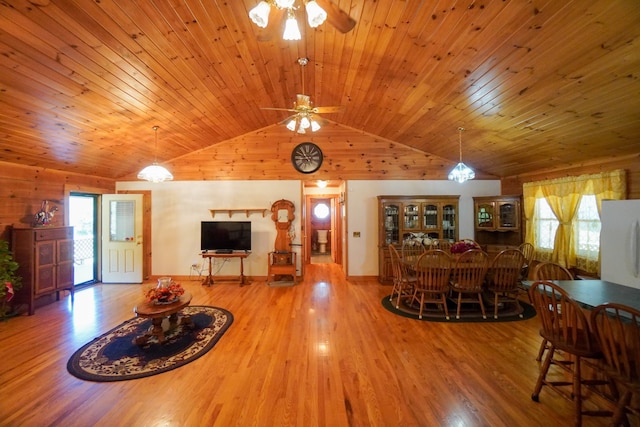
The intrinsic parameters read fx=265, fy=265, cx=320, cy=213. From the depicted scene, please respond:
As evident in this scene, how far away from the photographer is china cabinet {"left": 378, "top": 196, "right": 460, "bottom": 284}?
226 inches

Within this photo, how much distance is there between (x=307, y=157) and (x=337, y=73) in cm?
252

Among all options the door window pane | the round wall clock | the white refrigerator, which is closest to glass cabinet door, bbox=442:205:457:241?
the white refrigerator

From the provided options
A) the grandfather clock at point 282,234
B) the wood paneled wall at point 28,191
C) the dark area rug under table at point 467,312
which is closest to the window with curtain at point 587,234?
the dark area rug under table at point 467,312

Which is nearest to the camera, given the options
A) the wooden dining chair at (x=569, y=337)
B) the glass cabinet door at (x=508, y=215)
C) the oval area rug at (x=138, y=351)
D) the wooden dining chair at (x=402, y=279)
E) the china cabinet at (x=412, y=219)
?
the wooden dining chair at (x=569, y=337)

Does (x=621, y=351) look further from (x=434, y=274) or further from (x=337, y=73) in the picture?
(x=337, y=73)

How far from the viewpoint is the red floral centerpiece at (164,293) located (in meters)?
3.07

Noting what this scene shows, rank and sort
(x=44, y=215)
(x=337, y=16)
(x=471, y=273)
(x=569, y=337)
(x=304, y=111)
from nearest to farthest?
1. (x=337, y=16)
2. (x=569, y=337)
3. (x=304, y=111)
4. (x=471, y=273)
5. (x=44, y=215)

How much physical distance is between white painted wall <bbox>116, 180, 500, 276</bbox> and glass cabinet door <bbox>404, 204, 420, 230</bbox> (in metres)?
0.42

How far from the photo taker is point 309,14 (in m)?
1.67

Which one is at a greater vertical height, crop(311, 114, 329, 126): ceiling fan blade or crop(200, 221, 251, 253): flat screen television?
crop(311, 114, 329, 126): ceiling fan blade

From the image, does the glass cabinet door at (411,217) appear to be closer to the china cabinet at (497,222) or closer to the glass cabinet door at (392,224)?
the glass cabinet door at (392,224)

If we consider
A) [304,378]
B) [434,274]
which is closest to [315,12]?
[304,378]

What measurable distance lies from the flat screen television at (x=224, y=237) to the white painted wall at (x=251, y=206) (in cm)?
32

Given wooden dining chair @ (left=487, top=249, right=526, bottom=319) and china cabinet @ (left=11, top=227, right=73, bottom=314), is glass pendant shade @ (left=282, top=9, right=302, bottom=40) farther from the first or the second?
china cabinet @ (left=11, top=227, right=73, bottom=314)
